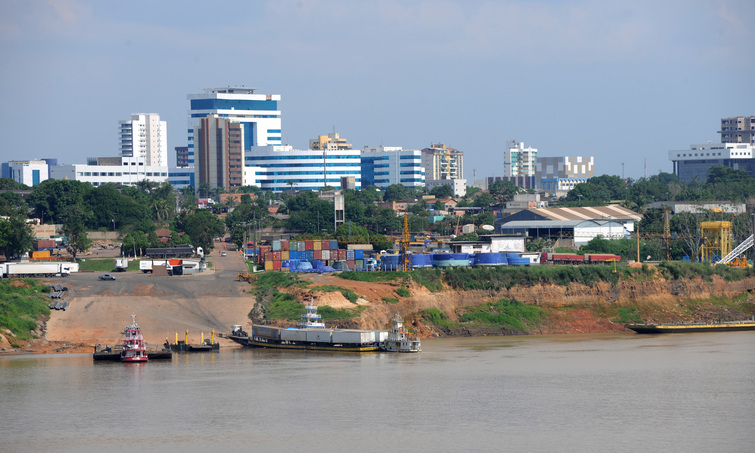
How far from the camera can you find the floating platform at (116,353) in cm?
7756

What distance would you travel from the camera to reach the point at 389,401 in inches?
2394

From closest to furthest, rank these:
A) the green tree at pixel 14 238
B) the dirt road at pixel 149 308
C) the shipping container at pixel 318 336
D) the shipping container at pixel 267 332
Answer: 1. the shipping container at pixel 318 336
2. the shipping container at pixel 267 332
3. the dirt road at pixel 149 308
4. the green tree at pixel 14 238

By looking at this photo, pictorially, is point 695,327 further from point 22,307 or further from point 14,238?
point 14,238

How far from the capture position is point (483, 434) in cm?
5225

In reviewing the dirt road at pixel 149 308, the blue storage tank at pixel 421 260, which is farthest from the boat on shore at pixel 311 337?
the blue storage tank at pixel 421 260

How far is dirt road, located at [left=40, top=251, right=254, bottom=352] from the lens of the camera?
85250 millimetres

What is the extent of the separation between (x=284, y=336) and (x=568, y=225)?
76404mm

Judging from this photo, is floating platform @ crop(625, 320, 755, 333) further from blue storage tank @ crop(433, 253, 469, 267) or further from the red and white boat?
the red and white boat

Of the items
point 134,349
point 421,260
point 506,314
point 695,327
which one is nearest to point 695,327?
point 695,327

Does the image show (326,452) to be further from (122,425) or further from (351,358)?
(351,358)

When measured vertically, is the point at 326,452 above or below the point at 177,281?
below

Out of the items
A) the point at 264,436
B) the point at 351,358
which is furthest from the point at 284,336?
the point at 264,436

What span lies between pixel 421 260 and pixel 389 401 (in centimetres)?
4874

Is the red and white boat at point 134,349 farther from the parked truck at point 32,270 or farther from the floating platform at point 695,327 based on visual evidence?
the floating platform at point 695,327
